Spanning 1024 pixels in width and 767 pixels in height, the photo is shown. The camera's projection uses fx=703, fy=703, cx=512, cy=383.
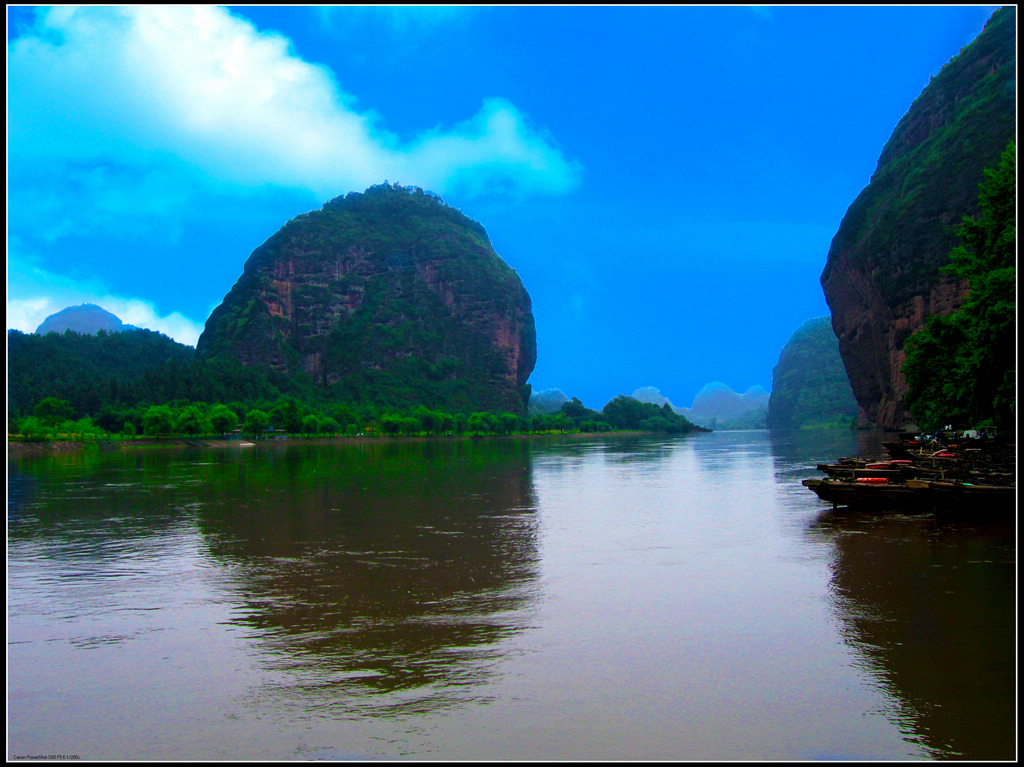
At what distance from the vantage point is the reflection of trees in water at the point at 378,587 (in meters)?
8.87

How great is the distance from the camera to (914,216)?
98.7 meters

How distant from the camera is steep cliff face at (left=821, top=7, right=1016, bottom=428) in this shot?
90750mm

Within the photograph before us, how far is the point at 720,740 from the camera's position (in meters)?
7.32

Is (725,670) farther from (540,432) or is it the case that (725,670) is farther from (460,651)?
(540,432)

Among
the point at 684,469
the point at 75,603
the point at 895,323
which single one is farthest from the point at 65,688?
the point at 895,323

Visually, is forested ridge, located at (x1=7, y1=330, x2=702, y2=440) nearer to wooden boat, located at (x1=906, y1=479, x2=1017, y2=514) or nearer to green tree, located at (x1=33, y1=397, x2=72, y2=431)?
green tree, located at (x1=33, y1=397, x2=72, y2=431)

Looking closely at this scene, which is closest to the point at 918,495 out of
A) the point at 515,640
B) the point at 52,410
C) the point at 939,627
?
the point at 939,627

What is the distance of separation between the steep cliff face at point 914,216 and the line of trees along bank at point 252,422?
73.5m

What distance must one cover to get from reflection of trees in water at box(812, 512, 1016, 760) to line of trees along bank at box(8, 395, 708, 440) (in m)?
82.9

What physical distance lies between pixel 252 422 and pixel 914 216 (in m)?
101

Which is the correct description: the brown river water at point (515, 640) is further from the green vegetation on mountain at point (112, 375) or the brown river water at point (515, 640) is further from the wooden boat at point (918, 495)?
the green vegetation on mountain at point (112, 375)

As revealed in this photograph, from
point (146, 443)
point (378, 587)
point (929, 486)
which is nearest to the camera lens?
point (378, 587)

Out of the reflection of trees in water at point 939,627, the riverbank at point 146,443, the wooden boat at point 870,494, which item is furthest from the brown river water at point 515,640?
the riverbank at point 146,443

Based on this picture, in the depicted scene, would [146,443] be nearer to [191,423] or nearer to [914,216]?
[191,423]
